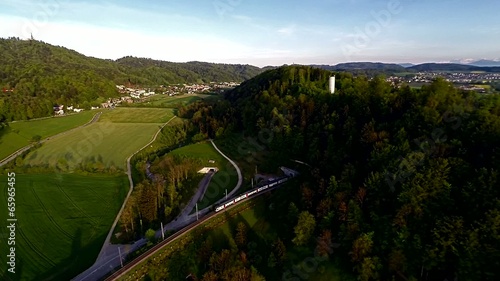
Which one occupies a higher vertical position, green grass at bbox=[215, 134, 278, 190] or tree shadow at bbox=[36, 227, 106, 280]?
green grass at bbox=[215, 134, 278, 190]

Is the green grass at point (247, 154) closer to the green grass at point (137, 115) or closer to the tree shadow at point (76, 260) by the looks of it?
the tree shadow at point (76, 260)

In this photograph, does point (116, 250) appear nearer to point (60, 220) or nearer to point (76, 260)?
point (76, 260)

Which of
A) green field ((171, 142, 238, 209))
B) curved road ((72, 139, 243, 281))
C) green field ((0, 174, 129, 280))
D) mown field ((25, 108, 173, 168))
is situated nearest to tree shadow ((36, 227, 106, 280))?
green field ((0, 174, 129, 280))

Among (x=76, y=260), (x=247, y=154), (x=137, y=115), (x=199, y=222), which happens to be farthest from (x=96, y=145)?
(x=199, y=222)

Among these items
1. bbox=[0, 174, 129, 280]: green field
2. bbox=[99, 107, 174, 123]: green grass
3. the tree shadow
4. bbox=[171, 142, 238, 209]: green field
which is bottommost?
the tree shadow

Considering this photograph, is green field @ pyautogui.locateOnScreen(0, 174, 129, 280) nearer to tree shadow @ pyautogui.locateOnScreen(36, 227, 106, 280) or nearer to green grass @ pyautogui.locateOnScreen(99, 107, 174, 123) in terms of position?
tree shadow @ pyautogui.locateOnScreen(36, 227, 106, 280)

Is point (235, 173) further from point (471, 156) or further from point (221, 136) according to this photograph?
point (471, 156)

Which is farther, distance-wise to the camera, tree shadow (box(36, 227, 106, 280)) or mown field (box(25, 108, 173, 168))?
mown field (box(25, 108, 173, 168))
